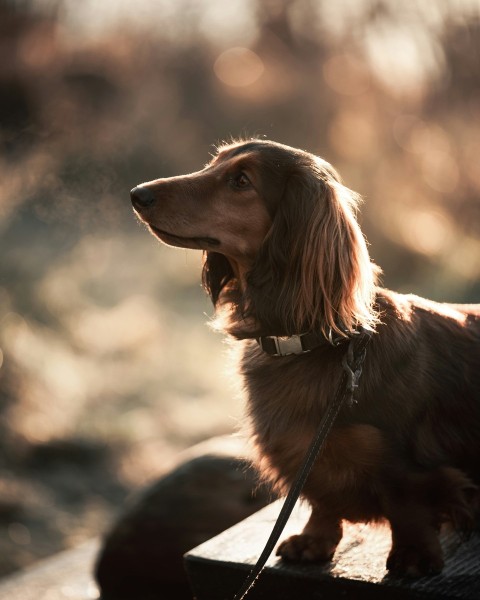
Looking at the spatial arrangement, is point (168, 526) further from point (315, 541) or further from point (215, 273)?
point (215, 273)

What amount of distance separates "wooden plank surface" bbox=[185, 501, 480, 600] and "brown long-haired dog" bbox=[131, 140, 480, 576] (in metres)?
0.08

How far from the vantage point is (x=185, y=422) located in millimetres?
8648

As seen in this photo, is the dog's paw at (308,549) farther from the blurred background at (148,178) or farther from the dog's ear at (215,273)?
the blurred background at (148,178)

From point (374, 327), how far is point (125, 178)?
340 inches

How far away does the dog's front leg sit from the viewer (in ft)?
9.73

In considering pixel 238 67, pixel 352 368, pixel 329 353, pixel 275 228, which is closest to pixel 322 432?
pixel 352 368

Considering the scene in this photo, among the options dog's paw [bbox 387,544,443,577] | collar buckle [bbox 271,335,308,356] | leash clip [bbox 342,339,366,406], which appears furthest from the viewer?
collar buckle [bbox 271,335,308,356]

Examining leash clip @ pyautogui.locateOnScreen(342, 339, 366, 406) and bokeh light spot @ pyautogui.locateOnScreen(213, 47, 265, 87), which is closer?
leash clip @ pyautogui.locateOnScreen(342, 339, 366, 406)

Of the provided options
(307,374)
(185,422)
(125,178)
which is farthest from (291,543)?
(125,178)

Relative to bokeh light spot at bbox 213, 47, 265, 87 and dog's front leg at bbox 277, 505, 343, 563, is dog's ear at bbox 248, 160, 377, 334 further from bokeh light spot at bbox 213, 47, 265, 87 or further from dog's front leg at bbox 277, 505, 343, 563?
bokeh light spot at bbox 213, 47, 265, 87

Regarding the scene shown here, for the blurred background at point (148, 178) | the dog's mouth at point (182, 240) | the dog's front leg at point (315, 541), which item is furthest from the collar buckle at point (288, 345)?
the blurred background at point (148, 178)

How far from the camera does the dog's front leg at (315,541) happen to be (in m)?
2.96

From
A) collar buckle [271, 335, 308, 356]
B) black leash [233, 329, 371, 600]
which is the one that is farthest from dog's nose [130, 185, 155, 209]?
black leash [233, 329, 371, 600]

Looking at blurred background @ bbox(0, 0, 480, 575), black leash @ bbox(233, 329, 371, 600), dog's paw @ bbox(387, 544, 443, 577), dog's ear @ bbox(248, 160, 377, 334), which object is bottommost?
dog's paw @ bbox(387, 544, 443, 577)
